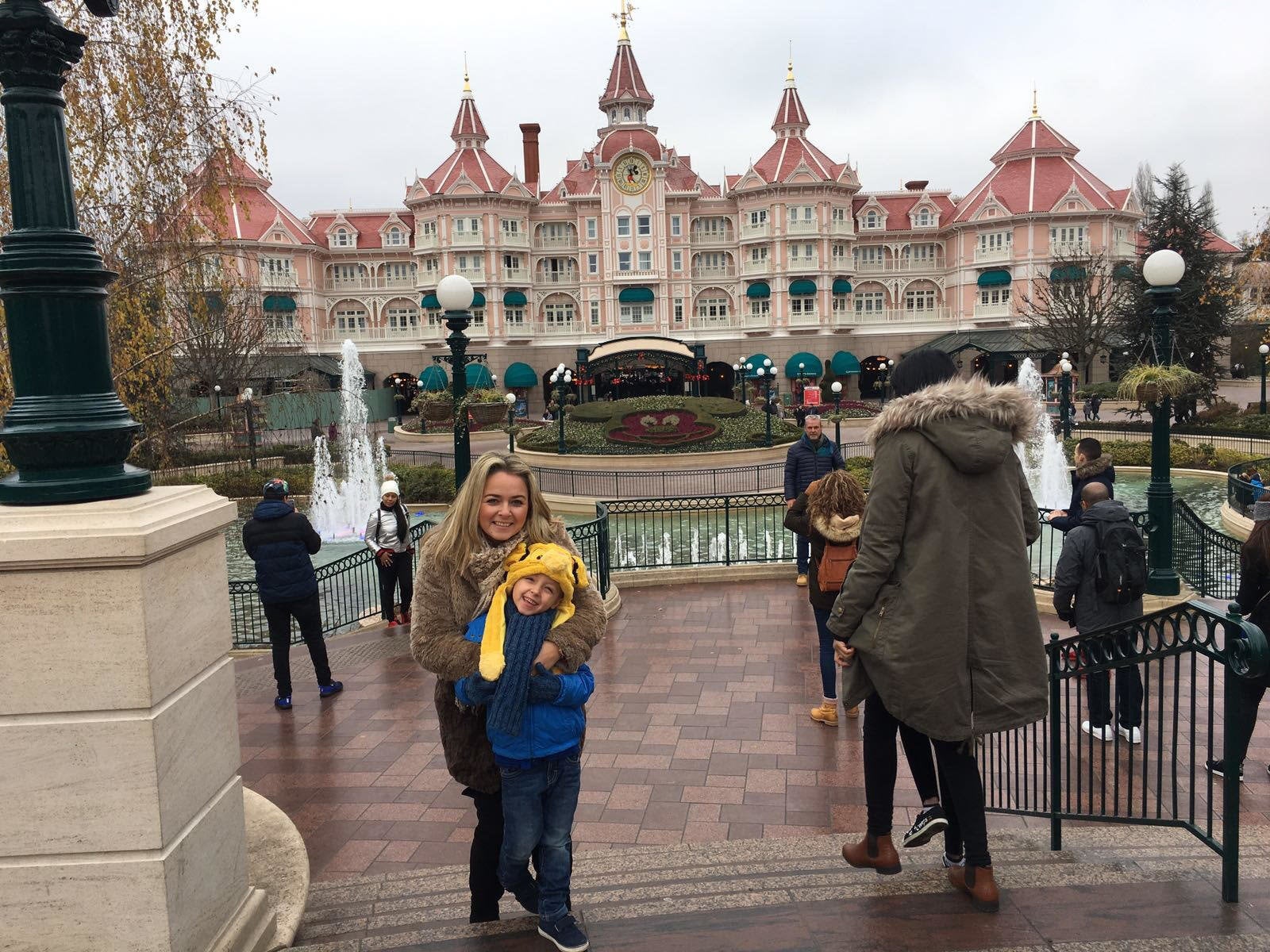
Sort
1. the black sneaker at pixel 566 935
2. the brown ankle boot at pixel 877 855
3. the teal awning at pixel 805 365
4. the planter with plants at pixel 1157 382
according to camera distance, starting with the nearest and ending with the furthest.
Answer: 1. the black sneaker at pixel 566 935
2. the brown ankle boot at pixel 877 855
3. the planter with plants at pixel 1157 382
4. the teal awning at pixel 805 365

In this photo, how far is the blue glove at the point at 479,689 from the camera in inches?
125

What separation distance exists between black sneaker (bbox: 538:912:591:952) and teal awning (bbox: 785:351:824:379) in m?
46.2

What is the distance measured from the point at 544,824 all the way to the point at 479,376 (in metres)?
44.6

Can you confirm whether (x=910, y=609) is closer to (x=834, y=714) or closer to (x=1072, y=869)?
(x=1072, y=869)

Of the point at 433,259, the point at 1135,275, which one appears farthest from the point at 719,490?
the point at 433,259

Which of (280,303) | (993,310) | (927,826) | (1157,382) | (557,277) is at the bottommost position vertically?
(927,826)

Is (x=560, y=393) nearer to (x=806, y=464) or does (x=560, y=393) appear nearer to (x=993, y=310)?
(x=806, y=464)

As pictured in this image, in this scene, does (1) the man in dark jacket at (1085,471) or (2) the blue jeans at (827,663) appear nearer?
(2) the blue jeans at (827,663)

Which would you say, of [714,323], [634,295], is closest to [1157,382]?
[634,295]

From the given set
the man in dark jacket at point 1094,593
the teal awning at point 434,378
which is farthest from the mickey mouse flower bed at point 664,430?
the man in dark jacket at point 1094,593

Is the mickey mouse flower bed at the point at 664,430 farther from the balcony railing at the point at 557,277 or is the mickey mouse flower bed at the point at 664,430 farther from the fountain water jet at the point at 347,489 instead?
the balcony railing at the point at 557,277

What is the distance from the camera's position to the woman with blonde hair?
10.6ft

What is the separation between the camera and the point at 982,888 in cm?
339

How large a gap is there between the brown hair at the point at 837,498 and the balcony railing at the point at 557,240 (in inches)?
1883
